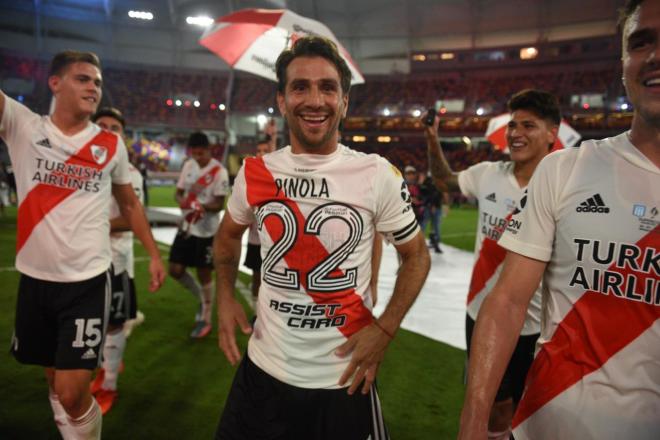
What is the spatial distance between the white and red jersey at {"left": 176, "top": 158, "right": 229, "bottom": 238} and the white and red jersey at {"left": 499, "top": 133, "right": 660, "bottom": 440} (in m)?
4.62

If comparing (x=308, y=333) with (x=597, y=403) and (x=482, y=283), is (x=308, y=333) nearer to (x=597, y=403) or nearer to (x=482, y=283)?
(x=597, y=403)

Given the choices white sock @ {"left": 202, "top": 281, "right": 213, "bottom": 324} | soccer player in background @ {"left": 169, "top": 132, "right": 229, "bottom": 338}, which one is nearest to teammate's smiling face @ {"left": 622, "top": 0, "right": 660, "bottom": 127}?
soccer player in background @ {"left": 169, "top": 132, "right": 229, "bottom": 338}

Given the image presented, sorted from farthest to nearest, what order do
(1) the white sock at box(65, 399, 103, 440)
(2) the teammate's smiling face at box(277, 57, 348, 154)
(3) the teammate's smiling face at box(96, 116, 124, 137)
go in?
(3) the teammate's smiling face at box(96, 116, 124, 137) < (1) the white sock at box(65, 399, 103, 440) < (2) the teammate's smiling face at box(277, 57, 348, 154)

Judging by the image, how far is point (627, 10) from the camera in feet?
4.62

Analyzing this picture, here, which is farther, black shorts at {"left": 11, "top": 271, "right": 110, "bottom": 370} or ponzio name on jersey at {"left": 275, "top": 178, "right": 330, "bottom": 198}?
black shorts at {"left": 11, "top": 271, "right": 110, "bottom": 370}

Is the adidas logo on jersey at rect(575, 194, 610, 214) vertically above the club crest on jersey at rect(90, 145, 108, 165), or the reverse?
the club crest on jersey at rect(90, 145, 108, 165)

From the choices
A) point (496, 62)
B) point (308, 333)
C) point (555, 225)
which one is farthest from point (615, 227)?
point (496, 62)

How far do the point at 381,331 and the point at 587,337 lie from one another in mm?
821

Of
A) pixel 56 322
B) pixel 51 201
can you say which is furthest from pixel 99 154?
pixel 56 322

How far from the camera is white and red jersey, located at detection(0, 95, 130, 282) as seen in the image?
2.71m

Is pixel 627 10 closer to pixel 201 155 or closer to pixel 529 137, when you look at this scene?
pixel 529 137

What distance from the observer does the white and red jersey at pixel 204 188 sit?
5.57 meters

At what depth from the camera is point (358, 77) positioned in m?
5.54

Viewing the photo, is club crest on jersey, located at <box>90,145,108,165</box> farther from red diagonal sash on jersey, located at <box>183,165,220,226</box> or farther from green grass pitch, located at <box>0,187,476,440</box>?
red diagonal sash on jersey, located at <box>183,165,220,226</box>
